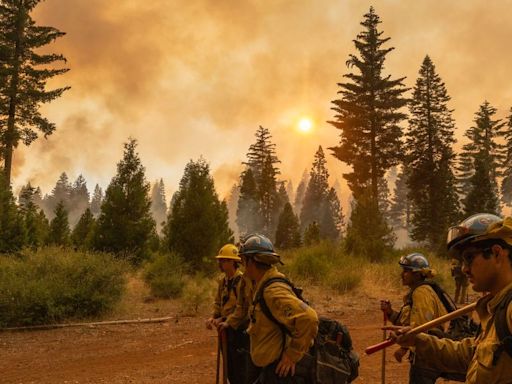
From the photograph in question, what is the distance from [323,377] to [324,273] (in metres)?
14.5

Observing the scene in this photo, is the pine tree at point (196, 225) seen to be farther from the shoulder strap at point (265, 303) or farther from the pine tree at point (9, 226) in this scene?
the shoulder strap at point (265, 303)

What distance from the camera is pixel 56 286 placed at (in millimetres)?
12336

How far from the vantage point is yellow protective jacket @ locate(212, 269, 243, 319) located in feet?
21.5

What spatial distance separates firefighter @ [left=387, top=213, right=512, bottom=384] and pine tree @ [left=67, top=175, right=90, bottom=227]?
115976mm

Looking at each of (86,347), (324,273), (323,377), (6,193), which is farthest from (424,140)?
(323,377)

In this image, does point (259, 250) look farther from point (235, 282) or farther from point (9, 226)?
point (9, 226)

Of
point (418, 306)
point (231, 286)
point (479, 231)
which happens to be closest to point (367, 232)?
point (231, 286)

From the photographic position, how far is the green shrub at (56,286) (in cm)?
1168

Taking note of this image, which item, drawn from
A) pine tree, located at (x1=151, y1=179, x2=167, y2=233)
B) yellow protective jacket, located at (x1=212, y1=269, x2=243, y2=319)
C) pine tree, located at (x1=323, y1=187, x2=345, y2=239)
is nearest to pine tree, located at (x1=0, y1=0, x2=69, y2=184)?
yellow protective jacket, located at (x1=212, y1=269, x2=243, y2=319)

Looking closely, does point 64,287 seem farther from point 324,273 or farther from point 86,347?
point 324,273

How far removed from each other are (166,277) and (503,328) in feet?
48.4

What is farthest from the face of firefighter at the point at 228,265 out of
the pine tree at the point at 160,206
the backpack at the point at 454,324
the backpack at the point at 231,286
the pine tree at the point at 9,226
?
the pine tree at the point at 160,206

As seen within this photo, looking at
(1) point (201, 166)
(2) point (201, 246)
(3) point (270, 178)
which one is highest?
(3) point (270, 178)

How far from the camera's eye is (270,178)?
5759 centimetres
